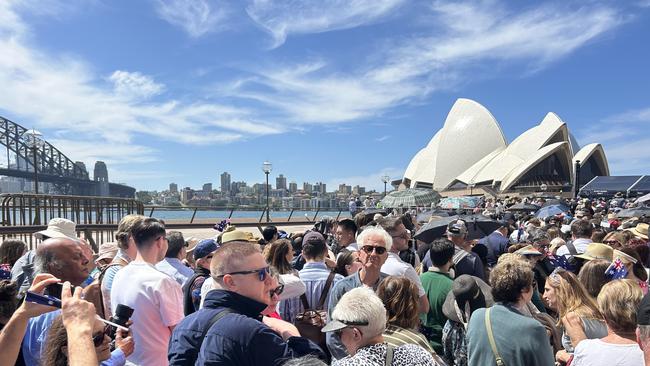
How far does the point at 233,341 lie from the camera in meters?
1.69

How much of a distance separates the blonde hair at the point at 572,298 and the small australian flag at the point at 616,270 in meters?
0.53

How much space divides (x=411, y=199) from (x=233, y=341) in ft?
69.3

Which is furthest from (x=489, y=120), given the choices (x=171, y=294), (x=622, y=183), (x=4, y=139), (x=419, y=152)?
(x=4, y=139)

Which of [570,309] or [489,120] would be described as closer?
[570,309]

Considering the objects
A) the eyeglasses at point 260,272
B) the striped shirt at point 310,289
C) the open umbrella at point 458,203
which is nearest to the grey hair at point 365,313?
the eyeglasses at point 260,272

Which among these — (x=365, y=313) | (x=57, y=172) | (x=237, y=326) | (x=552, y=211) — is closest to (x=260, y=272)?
(x=237, y=326)

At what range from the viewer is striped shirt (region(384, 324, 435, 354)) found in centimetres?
224

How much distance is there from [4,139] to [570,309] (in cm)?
11978

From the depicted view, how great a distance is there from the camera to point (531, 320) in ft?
8.05

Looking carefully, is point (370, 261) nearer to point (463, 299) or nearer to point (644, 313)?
point (463, 299)

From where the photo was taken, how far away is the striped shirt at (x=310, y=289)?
345 cm

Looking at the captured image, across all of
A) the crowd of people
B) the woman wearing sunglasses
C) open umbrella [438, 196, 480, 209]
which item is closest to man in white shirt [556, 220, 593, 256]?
the crowd of people

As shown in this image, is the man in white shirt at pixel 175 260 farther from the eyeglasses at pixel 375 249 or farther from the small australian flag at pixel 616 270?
the small australian flag at pixel 616 270

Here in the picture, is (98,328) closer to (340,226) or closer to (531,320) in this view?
(531,320)
